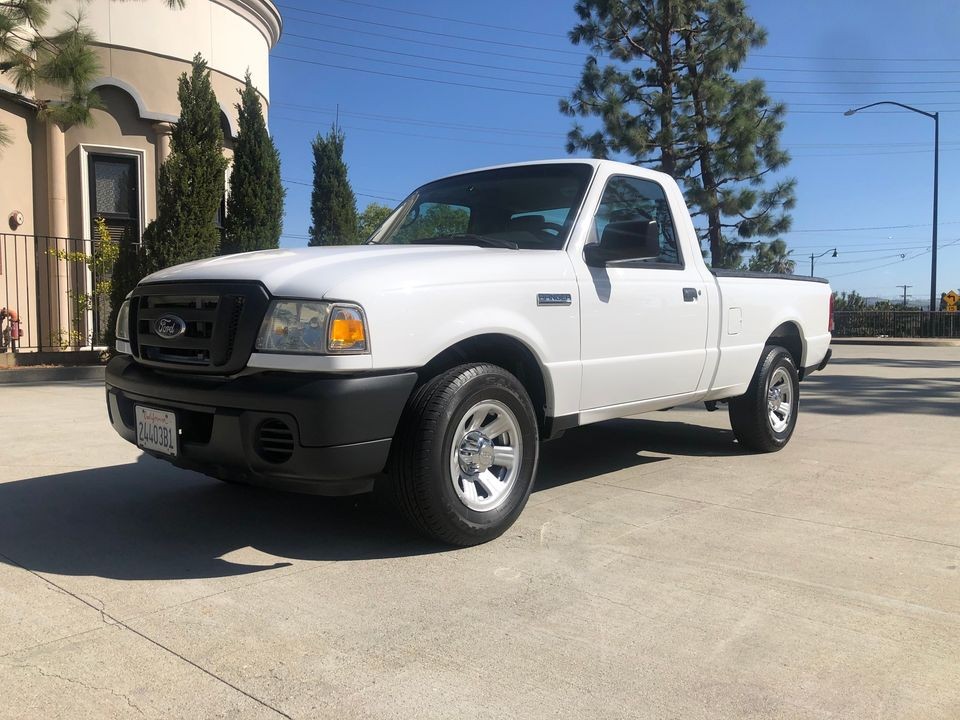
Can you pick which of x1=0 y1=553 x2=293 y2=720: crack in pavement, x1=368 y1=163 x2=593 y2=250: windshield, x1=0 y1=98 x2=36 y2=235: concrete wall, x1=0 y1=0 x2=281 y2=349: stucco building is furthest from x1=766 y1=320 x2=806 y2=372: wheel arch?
x1=0 y1=98 x2=36 y2=235: concrete wall

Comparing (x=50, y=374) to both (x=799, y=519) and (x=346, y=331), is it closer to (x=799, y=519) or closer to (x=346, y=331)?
(x=346, y=331)

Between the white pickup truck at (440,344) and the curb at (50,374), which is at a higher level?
the white pickup truck at (440,344)

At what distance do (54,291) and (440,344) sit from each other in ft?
42.8

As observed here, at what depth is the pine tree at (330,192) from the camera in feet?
62.7

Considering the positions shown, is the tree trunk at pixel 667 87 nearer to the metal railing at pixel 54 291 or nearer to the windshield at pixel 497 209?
the metal railing at pixel 54 291

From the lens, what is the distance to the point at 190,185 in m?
12.4

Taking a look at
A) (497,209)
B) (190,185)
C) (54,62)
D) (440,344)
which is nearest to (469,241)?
(497,209)

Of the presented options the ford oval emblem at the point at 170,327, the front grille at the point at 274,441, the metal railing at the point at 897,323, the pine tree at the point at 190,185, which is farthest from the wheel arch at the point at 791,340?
the metal railing at the point at 897,323

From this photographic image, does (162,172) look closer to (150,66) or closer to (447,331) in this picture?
(150,66)

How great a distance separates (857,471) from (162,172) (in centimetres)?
1081

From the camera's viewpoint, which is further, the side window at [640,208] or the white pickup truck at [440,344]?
the side window at [640,208]

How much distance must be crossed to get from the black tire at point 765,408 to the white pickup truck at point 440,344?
75 centimetres

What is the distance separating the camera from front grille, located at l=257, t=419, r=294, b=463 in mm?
3221

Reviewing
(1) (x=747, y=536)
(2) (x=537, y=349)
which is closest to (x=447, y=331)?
(2) (x=537, y=349)
